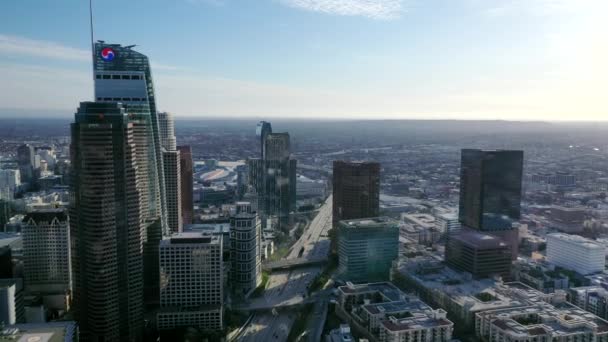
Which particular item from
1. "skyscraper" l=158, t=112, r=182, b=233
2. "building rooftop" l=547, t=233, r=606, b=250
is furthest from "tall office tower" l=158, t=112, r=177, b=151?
"building rooftop" l=547, t=233, r=606, b=250

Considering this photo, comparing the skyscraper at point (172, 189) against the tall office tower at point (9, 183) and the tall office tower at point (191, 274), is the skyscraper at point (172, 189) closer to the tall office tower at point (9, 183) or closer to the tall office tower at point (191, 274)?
the tall office tower at point (191, 274)

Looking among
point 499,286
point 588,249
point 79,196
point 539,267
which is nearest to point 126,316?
point 79,196

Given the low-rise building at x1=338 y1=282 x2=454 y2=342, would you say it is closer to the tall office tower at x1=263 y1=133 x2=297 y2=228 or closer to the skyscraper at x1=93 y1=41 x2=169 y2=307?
the skyscraper at x1=93 y1=41 x2=169 y2=307

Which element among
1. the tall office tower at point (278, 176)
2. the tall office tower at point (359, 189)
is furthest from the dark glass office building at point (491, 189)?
the tall office tower at point (278, 176)

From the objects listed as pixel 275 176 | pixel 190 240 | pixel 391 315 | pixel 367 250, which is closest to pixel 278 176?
pixel 275 176

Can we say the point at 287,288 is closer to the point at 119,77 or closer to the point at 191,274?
the point at 191,274
